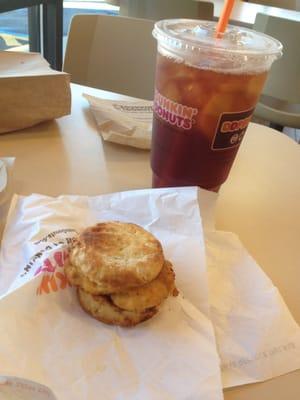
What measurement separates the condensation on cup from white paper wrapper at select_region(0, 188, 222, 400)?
9 centimetres

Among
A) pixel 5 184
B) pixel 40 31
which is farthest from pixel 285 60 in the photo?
pixel 5 184

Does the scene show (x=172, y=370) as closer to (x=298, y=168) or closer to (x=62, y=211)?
(x=62, y=211)

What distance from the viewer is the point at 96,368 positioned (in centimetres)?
39

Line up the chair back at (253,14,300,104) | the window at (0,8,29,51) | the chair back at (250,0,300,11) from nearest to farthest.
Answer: the chair back at (253,14,300,104)
the window at (0,8,29,51)
the chair back at (250,0,300,11)

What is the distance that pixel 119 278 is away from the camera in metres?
0.42

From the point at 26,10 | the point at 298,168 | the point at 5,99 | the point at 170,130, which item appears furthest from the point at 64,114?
the point at 26,10

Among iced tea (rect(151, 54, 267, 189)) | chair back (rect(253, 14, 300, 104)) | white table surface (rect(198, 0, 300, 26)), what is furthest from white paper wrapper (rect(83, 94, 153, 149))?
white table surface (rect(198, 0, 300, 26))

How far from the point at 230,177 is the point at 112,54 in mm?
835

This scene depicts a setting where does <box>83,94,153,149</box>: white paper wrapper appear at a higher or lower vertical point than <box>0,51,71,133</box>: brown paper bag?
lower

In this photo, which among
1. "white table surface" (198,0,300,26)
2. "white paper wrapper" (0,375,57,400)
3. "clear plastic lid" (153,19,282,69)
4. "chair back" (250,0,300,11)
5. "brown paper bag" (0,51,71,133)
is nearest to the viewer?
"white paper wrapper" (0,375,57,400)

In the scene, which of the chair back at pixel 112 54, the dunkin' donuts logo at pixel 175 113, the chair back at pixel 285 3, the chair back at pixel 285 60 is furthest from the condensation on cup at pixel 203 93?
the chair back at pixel 285 3

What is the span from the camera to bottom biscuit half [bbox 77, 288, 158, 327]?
0.43 metres

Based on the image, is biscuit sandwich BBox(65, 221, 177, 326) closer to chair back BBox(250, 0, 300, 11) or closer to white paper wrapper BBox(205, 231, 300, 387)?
white paper wrapper BBox(205, 231, 300, 387)

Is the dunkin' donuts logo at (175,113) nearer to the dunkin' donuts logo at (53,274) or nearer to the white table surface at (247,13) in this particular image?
the dunkin' donuts logo at (53,274)
